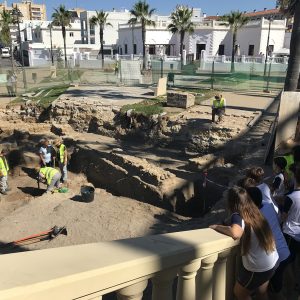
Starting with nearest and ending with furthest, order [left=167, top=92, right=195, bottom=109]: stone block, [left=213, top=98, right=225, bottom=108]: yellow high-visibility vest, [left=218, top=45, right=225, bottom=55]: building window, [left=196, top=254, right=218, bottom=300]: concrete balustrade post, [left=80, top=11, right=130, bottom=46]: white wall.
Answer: [left=196, top=254, right=218, bottom=300]: concrete balustrade post < [left=213, top=98, right=225, bottom=108]: yellow high-visibility vest < [left=167, top=92, right=195, bottom=109]: stone block < [left=218, top=45, right=225, bottom=55]: building window < [left=80, top=11, right=130, bottom=46]: white wall

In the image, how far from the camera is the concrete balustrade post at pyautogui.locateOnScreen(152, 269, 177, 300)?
232 cm

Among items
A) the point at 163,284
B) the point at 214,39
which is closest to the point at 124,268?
the point at 163,284

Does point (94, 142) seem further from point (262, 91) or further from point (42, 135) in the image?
point (262, 91)

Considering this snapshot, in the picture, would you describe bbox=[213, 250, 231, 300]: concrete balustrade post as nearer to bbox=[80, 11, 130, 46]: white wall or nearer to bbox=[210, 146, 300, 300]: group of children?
bbox=[210, 146, 300, 300]: group of children

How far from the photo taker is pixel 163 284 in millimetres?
2361

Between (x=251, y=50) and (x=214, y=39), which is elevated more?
(x=214, y=39)

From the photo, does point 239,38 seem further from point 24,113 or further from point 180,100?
point 24,113

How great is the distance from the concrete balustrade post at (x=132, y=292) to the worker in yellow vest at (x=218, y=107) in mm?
13773

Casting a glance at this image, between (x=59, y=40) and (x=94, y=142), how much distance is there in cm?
5634

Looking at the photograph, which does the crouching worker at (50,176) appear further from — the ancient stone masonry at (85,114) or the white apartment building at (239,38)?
the white apartment building at (239,38)

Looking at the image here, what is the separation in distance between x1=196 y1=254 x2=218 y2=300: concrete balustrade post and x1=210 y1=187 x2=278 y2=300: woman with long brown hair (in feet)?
0.95

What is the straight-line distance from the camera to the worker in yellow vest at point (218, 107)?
50.5 ft

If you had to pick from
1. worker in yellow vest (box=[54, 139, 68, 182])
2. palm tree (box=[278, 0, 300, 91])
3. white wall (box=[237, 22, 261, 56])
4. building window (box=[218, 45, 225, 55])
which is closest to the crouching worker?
worker in yellow vest (box=[54, 139, 68, 182])

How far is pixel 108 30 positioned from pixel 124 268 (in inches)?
2562
